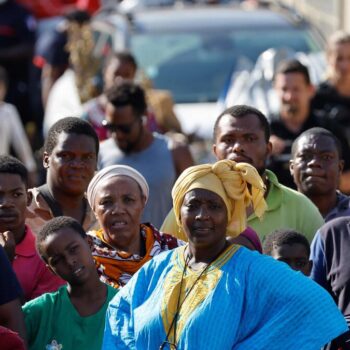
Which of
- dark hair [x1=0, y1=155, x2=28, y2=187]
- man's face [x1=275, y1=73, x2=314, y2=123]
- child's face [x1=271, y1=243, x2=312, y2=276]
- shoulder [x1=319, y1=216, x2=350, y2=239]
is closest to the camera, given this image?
shoulder [x1=319, y1=216, x2=350, y2=239]

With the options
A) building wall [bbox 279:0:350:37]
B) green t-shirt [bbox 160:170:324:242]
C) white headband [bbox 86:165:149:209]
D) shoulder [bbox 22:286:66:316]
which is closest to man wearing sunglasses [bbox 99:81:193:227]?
green t-shirt [bbox 160:170:324:242]

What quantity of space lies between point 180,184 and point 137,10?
8349 mm

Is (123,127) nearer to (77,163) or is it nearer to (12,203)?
(77,163)

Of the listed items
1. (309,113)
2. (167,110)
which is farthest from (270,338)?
(167,110)

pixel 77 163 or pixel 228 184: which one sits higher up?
pixel 228 184

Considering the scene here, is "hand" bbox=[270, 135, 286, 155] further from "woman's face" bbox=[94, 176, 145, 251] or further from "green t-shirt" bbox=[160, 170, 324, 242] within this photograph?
"woman's face" bbox=[94, 176, 145, 251]

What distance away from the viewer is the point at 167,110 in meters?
11.4

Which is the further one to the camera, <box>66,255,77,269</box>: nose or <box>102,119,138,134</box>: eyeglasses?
<box>102,119,138,134</box>: eyeglasses

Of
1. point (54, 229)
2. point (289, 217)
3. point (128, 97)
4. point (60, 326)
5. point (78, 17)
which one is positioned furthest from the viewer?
point (78, 17)

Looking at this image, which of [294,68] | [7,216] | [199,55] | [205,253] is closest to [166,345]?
[205,253]

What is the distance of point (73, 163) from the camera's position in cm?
759

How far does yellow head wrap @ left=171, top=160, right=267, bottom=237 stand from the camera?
6055 mm

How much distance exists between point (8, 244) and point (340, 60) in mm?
5278

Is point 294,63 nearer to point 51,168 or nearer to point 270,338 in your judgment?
point 51,168
